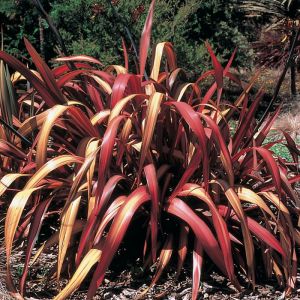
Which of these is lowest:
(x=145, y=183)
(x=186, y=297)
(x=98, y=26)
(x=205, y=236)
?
(x=186, y=297)

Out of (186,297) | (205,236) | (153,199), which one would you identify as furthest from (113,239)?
(186,297)

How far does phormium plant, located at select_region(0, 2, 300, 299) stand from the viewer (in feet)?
8.50

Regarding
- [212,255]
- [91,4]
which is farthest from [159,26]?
[212,255]

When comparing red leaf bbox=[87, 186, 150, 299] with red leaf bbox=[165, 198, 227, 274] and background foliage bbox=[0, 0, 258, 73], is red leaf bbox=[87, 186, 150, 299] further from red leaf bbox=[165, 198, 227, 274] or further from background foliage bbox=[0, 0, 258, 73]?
background foliage bbox=[0, 0, 258, 73]

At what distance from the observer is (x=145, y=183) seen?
3.00m

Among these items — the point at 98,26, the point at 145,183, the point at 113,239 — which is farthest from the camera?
the point at 98,26

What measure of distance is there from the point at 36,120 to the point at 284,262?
1.40 metres

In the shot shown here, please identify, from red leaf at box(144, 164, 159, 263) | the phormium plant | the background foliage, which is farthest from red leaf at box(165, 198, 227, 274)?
the background foliage

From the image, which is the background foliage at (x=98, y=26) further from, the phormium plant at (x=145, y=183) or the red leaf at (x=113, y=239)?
the red leaf at (x=113, y=239)

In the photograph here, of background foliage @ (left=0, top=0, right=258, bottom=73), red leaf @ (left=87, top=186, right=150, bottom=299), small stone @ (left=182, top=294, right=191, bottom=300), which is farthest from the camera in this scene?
background foliage @ (left=0, top=0, right=258, bottom=73)

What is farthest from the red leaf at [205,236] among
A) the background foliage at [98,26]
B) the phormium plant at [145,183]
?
the background foliage at [98,26]

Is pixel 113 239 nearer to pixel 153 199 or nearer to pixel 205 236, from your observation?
pixel 153 199

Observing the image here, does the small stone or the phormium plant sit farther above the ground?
the phormium plant

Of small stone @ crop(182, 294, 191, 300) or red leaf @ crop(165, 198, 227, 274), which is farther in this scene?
small stone @ crop(182, 294, 191, 300)
